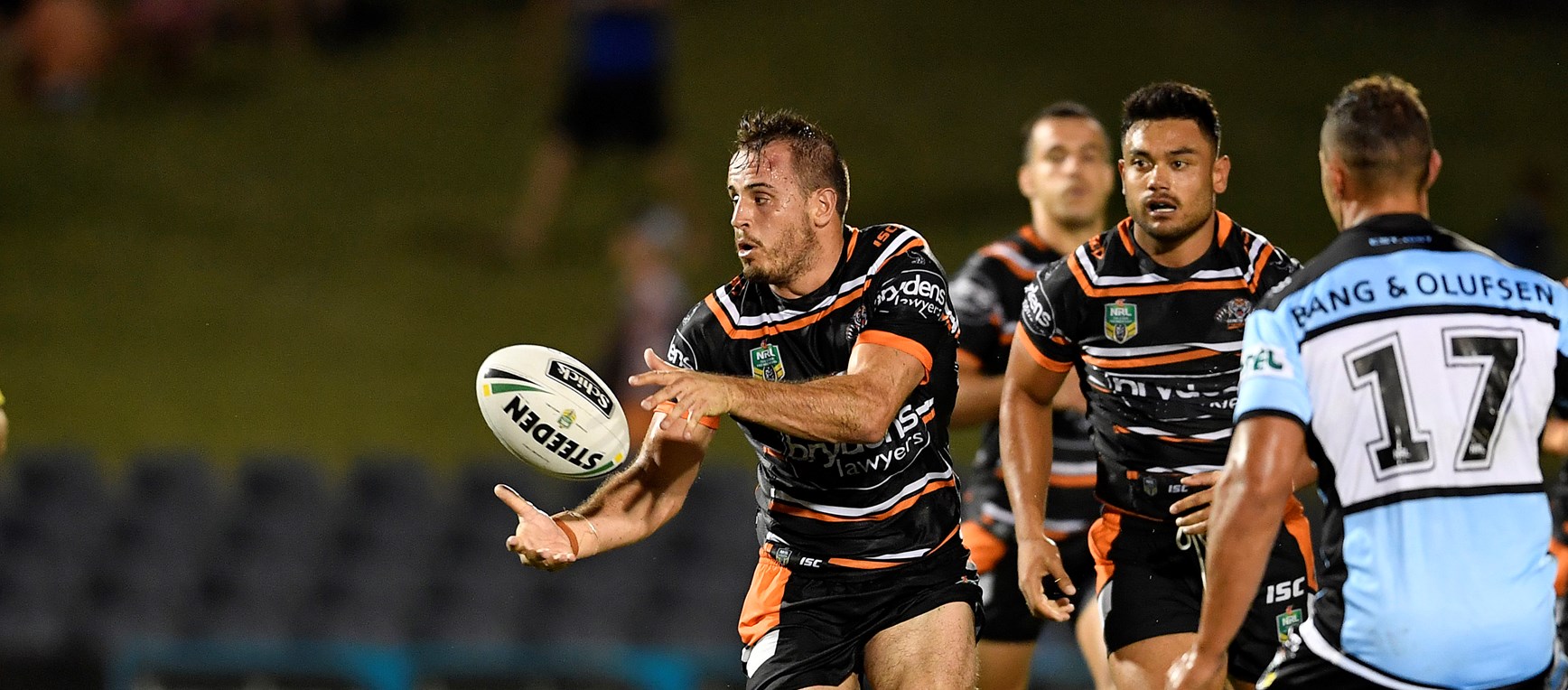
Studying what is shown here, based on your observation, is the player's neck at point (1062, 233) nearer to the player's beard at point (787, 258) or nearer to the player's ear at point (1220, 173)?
the player's ear at point (1220, 173)

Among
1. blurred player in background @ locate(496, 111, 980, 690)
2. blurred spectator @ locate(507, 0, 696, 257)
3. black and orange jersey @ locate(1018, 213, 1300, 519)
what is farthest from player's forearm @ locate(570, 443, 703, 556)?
blurred spectator @ locate(507, 0, 696, 257)

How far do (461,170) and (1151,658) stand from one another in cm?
1264

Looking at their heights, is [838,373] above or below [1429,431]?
below

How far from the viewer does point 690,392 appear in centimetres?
454

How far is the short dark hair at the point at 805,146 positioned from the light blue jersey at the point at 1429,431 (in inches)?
60.2

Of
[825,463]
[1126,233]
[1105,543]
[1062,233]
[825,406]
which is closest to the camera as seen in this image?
[825,406]

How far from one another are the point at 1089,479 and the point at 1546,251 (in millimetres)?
7658

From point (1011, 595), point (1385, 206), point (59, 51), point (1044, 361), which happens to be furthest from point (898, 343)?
point (59, 51)

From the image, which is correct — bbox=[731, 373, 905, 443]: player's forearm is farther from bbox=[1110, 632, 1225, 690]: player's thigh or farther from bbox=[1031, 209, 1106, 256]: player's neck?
bbox=[1031, 209, 1106, 256]: player's neck

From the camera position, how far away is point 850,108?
17.5 meters

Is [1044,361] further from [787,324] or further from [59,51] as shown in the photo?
[59,51]

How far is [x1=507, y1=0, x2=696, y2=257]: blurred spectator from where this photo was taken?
1462 cm

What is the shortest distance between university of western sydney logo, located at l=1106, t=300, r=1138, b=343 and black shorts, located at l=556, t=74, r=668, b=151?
32.3 ft

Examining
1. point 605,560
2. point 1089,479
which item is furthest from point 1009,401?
point 605,560
